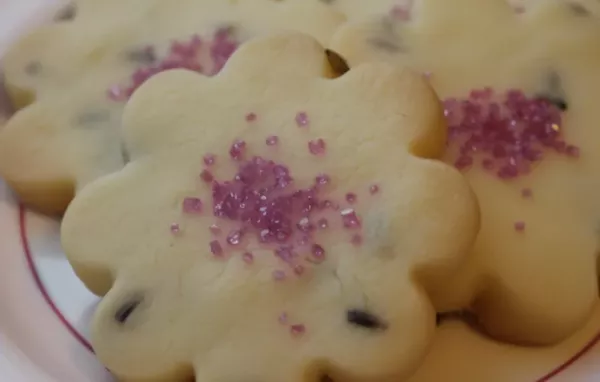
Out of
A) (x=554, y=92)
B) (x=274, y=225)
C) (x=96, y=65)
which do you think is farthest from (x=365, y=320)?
(x=96, y=65)

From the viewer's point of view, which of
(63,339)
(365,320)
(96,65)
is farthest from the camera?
(96,65)

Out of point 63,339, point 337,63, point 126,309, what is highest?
point 337,63

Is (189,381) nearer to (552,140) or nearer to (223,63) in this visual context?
(223,63)

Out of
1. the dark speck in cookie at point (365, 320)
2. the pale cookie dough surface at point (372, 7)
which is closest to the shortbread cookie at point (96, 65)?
the pale cookie dough surface at point (372, 7)

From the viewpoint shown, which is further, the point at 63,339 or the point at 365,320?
the point at 63,339

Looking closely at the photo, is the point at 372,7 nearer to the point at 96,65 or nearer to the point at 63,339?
the point at 96,65

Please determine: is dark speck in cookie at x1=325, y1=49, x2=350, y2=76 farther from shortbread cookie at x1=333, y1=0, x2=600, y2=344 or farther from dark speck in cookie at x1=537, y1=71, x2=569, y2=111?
dark speck in cookie at x1=537, y1=71, x2=569, y2=111

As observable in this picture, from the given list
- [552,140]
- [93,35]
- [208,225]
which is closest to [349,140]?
[208,225]

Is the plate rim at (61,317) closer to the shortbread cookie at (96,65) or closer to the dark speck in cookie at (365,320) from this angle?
the shortbread cookie at (96,65)
